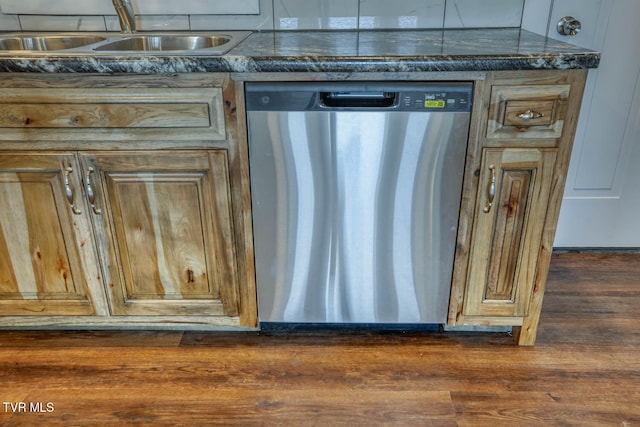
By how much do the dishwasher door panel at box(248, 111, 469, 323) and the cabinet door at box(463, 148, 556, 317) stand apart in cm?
8

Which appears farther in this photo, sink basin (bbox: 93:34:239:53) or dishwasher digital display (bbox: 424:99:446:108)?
sink basin (bbox: 93:34:239:53)

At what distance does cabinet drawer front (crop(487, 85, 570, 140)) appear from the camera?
121 centimetres

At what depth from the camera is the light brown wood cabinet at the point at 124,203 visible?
124cm

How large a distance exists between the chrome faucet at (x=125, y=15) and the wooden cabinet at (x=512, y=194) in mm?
1185

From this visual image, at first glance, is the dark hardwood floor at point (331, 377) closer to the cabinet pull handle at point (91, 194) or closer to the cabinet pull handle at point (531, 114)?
the cabinet pull handle at point (91, 194)

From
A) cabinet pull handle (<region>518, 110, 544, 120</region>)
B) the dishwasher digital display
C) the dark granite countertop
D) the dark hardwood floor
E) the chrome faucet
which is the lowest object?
the dark hardwood floor

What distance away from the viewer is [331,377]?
1428mm

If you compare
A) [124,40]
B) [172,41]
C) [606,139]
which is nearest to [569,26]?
[606,139]

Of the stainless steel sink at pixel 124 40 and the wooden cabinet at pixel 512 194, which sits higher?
the stainless steel sink at pixel 124 40

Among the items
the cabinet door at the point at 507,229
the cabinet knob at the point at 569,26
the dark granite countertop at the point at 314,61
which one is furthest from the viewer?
the cabinet knob at the point at 569,26

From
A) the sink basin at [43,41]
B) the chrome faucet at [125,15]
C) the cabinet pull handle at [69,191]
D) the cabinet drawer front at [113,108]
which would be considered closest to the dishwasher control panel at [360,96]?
the cabinet drawer front at [113,108]

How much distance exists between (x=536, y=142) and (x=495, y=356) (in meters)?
0.68

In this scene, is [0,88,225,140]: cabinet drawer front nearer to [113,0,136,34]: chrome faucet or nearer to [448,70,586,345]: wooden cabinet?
[113,0,136,34]: chrome faucet

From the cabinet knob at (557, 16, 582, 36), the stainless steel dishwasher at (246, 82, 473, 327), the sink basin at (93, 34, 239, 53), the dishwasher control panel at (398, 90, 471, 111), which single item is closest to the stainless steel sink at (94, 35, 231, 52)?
the sink basin at (93, 34, 239, 53)
